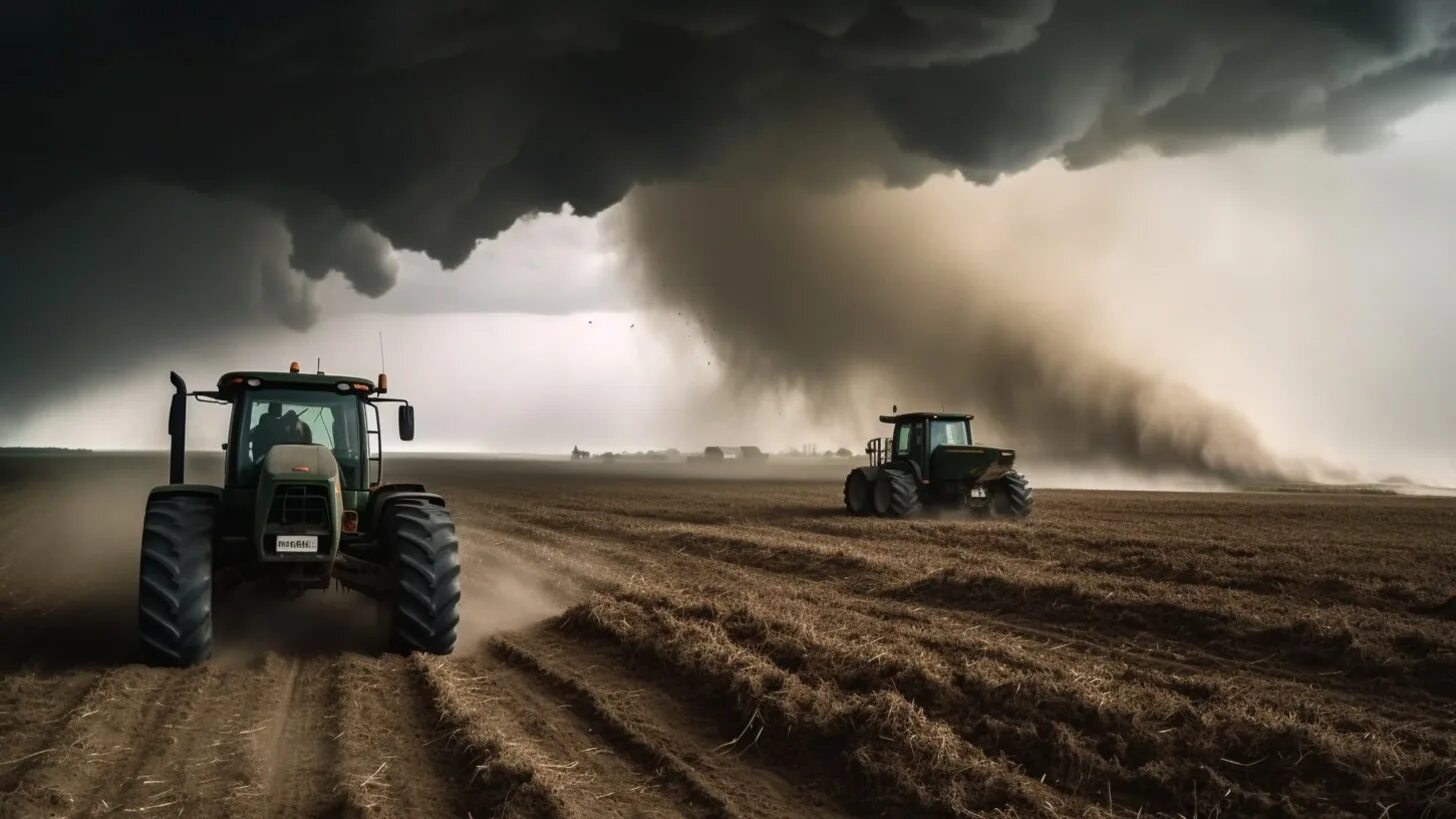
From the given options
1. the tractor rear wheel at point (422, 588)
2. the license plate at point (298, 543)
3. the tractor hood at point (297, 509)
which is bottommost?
the tractor rear wheel at point (422, 588)

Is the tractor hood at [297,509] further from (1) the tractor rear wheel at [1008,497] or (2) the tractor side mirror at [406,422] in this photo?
(1) the tractor rear wheel at [1008,497]

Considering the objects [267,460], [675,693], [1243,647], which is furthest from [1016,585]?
[267,460]

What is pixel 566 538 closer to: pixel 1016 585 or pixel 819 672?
pixel 1016 585

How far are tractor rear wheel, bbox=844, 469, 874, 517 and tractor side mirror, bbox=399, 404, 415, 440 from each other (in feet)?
55.1

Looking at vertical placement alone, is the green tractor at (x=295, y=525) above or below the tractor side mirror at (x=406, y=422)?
below

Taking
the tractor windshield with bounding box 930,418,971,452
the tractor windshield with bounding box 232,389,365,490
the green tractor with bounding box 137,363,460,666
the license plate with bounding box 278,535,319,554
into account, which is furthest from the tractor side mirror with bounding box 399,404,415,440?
the tractor windshield with bounding box 930,418,971,452

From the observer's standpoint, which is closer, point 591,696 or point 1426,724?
point 1426,724

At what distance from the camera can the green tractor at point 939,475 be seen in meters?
24.3

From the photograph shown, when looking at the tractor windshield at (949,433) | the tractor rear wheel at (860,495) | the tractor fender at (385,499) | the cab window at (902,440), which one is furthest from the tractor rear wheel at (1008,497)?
the tractor fender at (385,499)

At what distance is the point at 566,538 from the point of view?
21688mm

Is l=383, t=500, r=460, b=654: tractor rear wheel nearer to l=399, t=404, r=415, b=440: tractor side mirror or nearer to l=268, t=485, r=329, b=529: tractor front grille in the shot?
l=268, t=485, r=329, b=529: tractor front grille

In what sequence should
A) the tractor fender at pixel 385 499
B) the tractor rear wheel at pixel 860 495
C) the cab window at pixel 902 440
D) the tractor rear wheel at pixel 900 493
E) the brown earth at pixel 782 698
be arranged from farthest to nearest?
the tractor rear wheel at pixel 860 495, the cab window at pixel 902 440, the tractor rear wheel at pixel 900 493, the tractor fender at pixel 385 499, the brown earth at pixel 782 698

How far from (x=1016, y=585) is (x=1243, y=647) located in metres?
3.27

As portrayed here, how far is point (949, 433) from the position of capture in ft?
84.0
